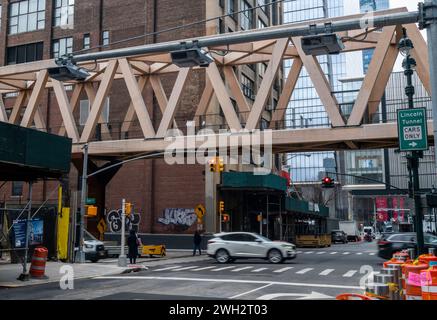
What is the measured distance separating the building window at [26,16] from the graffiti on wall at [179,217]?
25.8 metres

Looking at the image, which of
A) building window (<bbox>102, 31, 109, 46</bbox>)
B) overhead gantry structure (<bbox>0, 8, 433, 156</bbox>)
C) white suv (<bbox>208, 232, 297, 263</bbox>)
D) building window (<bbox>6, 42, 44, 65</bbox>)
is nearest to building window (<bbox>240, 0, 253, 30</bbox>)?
building window (<bbox>102, 31, 109, 46</bbox>)

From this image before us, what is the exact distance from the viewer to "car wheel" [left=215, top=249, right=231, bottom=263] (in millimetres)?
27327

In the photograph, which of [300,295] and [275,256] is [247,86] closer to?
[275,256]

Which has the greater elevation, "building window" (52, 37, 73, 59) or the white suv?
"building window" (52, 37, 73, 59)

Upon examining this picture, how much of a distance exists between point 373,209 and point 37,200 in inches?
3875

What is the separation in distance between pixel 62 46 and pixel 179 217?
23.0 meters

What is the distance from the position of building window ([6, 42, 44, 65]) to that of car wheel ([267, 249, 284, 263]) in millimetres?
36479

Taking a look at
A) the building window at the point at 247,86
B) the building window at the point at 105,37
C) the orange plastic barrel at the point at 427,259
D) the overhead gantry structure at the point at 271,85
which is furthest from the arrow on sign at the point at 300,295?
the building window at the point at 105,37

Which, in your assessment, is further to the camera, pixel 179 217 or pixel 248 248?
pixel 179 217

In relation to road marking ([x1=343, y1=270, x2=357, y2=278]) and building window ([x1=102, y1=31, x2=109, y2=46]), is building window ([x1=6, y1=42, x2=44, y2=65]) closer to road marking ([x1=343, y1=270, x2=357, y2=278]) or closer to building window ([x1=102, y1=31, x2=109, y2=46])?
building window ([x1=102, y1=31, x2=109, y2=46])

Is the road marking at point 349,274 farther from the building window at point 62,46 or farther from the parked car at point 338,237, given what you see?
the parked car at point 338,237

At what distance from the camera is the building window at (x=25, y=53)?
171 feet

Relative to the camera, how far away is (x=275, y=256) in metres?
26.4

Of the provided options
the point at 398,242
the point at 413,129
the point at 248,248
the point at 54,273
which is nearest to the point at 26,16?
the point at 248,248
